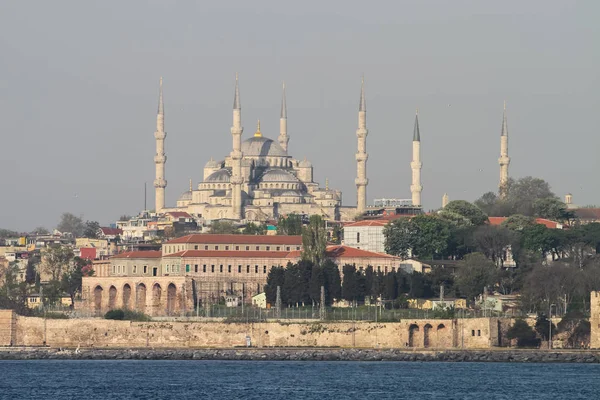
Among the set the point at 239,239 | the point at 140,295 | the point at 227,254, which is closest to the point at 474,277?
the point at 227,254

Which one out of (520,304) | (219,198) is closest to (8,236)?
(219,198)

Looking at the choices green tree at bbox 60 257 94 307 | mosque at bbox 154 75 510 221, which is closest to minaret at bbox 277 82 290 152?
mosque at bbox 154 75 510 221

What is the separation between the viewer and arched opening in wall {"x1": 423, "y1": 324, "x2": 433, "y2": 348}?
247 feet

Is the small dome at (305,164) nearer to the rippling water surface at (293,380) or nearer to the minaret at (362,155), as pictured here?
the minaret at (362,155)

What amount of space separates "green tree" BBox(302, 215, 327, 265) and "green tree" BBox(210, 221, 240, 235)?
23.3 metres

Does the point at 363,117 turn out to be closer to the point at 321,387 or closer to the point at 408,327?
the point at 408,327

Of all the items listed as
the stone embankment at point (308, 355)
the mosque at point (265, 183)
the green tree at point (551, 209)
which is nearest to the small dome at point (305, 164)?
the mosque at point (265, 183)

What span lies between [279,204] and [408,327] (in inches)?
2476

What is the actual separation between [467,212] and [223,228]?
17.3 metres

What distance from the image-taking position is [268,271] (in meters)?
93.7

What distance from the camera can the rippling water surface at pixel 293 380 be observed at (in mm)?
57531

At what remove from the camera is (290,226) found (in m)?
113

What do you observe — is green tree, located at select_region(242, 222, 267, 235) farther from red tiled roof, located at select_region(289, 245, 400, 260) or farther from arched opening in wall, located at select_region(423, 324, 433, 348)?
arched opening in wall, located at select_region(423, 324, 433, 348)

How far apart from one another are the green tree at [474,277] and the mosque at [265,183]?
129ft
